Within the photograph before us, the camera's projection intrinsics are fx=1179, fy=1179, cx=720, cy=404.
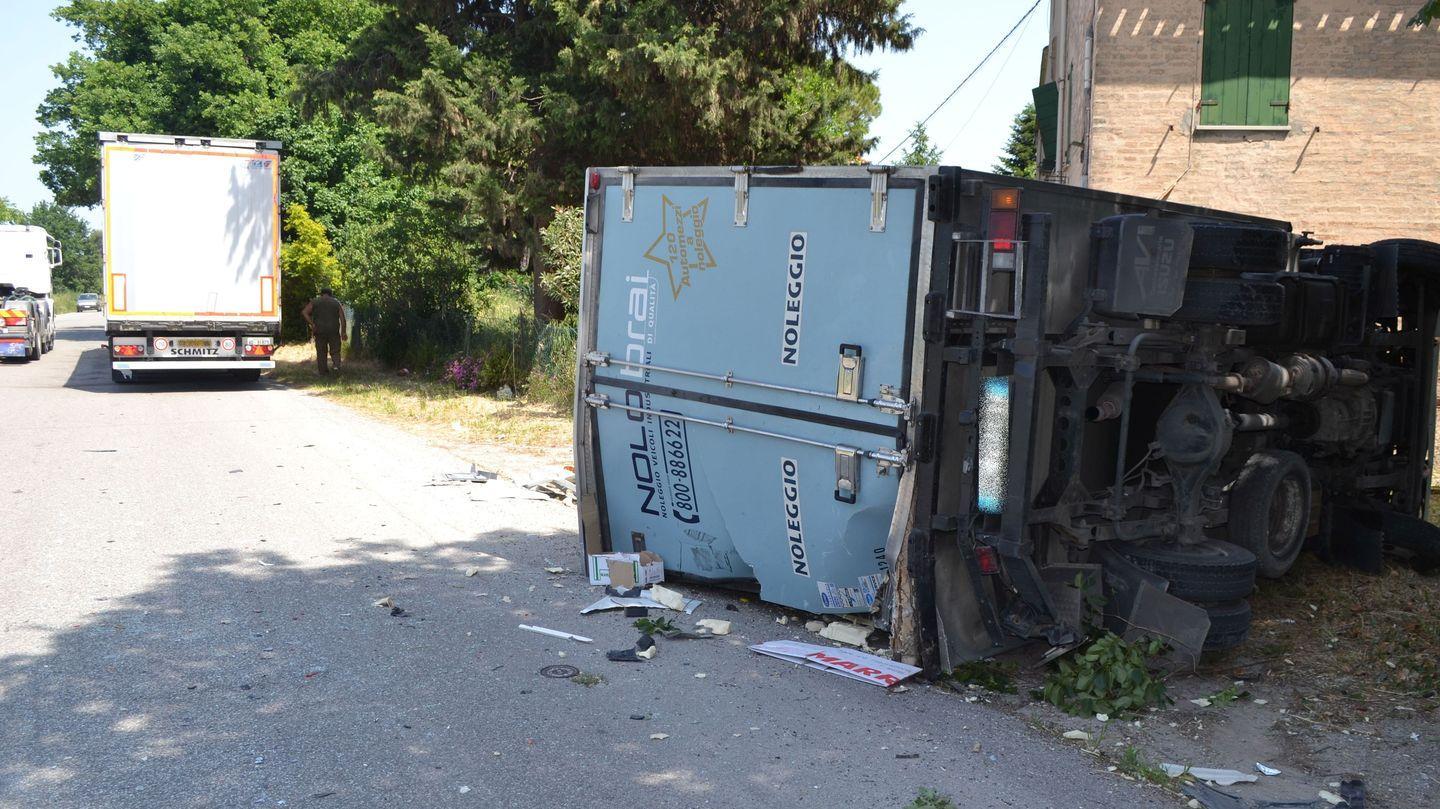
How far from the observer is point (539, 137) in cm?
1708

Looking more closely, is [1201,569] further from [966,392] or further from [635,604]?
[635,604]

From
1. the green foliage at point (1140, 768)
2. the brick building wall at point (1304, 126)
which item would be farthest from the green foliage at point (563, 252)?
the green foliage at point (1140, 768)

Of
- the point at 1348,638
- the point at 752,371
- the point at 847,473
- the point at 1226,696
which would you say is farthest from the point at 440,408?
the point at 1226,696

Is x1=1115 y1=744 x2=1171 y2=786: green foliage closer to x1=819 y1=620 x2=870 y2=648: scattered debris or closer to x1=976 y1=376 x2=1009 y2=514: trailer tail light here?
x1=976 y1=376 x2=1009 y2=514: trailer tail light

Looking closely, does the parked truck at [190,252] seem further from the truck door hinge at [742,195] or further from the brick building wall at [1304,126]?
the truck door hinge at [742,195]

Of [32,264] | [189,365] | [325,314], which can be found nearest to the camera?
[189,365]

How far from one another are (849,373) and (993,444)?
0.77m

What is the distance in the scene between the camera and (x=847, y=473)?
573 centimetres

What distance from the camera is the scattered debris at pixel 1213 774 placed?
439 centimetres

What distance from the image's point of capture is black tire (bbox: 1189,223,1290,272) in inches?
227

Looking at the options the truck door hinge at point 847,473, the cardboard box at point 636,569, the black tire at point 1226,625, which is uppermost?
the truck door hinge at point 847,473

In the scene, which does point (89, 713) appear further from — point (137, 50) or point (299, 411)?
point (137, 50)

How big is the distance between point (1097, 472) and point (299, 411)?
12746 mm

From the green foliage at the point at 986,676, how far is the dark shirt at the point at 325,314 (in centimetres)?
1808
